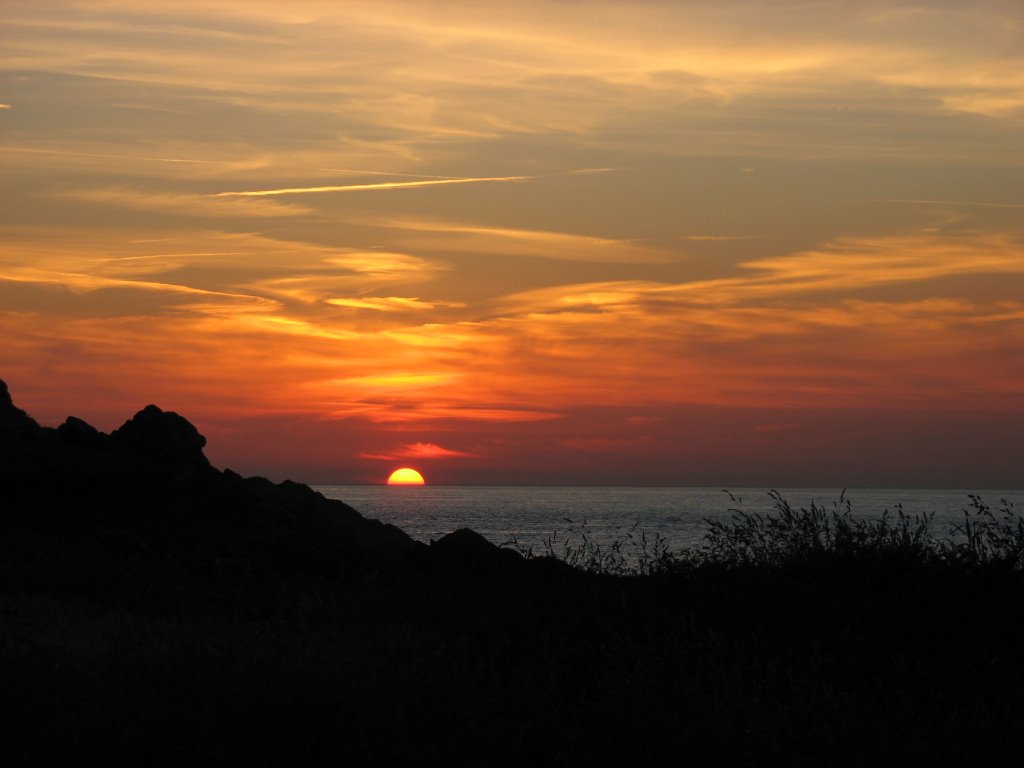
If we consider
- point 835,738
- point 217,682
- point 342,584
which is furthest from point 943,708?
point 342,584

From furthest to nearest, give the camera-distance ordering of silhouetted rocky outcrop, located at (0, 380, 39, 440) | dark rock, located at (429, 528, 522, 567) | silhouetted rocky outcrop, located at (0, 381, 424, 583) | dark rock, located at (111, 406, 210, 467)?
dark rock, located at (111, 406, 210, 467) < silhouetted rocky outcrop, located at (0, 380, 39, 440) < dark rock, located at (429, 528, 522, 567) < silhouetted rocky outcrop, located at (0, 381, 424, 583)

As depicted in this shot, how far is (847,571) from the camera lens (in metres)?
10.2

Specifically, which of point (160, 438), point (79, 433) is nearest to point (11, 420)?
point (79, 433)

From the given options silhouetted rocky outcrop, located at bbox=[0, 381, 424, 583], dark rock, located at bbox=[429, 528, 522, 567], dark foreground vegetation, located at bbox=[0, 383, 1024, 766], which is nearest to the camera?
dark foreground vegetation, located at bbox=[0, 383, 1024, 766]

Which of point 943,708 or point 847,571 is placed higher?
point 847,571

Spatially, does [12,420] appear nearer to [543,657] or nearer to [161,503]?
[161,503]

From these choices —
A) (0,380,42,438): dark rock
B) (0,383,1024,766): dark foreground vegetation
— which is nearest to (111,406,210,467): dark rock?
(0,380,42,438): dark rock

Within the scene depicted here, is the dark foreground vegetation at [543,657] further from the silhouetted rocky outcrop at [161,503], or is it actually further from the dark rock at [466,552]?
the dark rock at [466,552]

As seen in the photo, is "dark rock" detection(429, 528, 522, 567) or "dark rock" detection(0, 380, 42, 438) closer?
"dark rock" detection(429, 528, 522, 567)

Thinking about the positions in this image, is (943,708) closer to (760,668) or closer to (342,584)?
(760,668)

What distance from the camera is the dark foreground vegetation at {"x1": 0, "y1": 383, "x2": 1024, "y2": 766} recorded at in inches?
245

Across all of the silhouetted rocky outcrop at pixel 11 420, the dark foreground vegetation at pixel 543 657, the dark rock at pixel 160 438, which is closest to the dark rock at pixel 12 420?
the silhouetted rocky outcrop at pixel 11 420

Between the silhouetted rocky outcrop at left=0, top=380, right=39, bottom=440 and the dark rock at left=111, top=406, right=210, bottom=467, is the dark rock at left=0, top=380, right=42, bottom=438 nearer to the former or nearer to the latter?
the silhouetted rocky outcrop at left=0, top=380, right=39, bottom=440

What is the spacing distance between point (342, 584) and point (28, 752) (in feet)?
28.1
